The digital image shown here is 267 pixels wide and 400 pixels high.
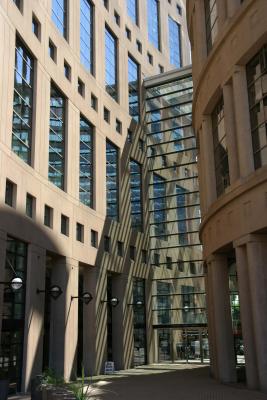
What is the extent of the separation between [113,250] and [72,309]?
802 cm

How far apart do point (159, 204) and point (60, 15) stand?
19.1 meters

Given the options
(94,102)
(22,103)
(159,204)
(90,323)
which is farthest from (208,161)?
(159,204)

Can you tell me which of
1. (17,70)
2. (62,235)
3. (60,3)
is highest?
(60,3)

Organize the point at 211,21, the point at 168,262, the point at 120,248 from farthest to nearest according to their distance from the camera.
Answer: the point at 168,262, the point at 120,248, the point at 211,21

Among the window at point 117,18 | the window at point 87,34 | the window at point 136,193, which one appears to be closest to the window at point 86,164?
the window at point 87,34

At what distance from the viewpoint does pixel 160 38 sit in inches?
2164

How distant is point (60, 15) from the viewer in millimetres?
33875

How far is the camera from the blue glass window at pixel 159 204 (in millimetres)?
45812

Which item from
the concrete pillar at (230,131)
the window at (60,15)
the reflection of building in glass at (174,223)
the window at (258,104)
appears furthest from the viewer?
the reflection of building in glass at (174,223)

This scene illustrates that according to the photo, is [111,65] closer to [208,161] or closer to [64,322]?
[208,161]

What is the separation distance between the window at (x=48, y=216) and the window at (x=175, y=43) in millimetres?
33332

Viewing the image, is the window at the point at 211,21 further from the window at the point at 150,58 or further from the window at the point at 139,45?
the window at the point at 150,58

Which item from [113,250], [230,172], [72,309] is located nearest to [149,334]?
[113,250]

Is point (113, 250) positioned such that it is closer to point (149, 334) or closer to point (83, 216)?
point (83, 216)
